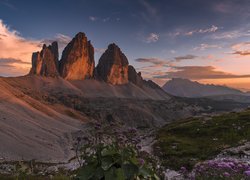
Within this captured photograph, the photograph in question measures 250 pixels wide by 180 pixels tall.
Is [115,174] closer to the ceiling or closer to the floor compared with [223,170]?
closer to the ceiling

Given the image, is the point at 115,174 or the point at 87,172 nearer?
the point at 115,174

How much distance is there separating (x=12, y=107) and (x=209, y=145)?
11130 centimetres

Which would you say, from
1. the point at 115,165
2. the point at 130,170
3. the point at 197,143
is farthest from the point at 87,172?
the point at 197,143

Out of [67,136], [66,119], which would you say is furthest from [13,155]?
[66,119]

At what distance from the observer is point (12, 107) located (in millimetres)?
146000

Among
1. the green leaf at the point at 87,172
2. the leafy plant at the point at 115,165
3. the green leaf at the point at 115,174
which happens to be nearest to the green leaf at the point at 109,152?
the leafy plant at the point at 115,165

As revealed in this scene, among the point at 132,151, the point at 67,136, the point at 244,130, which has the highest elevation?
the point at 132,151

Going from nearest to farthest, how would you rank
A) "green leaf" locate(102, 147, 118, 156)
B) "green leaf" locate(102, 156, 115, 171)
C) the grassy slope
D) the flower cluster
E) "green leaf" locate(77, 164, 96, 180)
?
"green leaf" locate(102, 156, 115, 171) < "green leaf" locate(102, 147, 118, 156) < "green leaf" locate(77, 164, 96, 180) < the flower cluster < the grassy slope

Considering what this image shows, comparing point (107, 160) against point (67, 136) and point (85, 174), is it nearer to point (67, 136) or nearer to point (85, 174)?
point (85, 174)

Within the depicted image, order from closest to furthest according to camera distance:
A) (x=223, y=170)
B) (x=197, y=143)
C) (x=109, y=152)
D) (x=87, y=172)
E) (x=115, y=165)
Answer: (x=109, y=152)
(x=115, y=165)
(x=87, y=172)
(x=223, y=170)
(x=197, y=143)

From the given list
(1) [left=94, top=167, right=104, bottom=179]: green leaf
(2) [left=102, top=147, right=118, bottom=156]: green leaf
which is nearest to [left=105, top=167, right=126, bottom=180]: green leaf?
(1) [left=94, top=167, right=104, bottom=179]: green leaf

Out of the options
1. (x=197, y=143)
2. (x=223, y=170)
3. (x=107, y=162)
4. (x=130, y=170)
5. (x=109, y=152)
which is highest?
(x=109, y=152)

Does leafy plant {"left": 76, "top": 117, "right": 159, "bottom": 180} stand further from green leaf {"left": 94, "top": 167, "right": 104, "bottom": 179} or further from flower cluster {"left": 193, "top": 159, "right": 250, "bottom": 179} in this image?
flower cluster {"left": 193, "top": 159, "right": 250, "bottom": 179}

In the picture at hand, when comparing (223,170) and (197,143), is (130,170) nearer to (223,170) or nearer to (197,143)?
(223,170)
